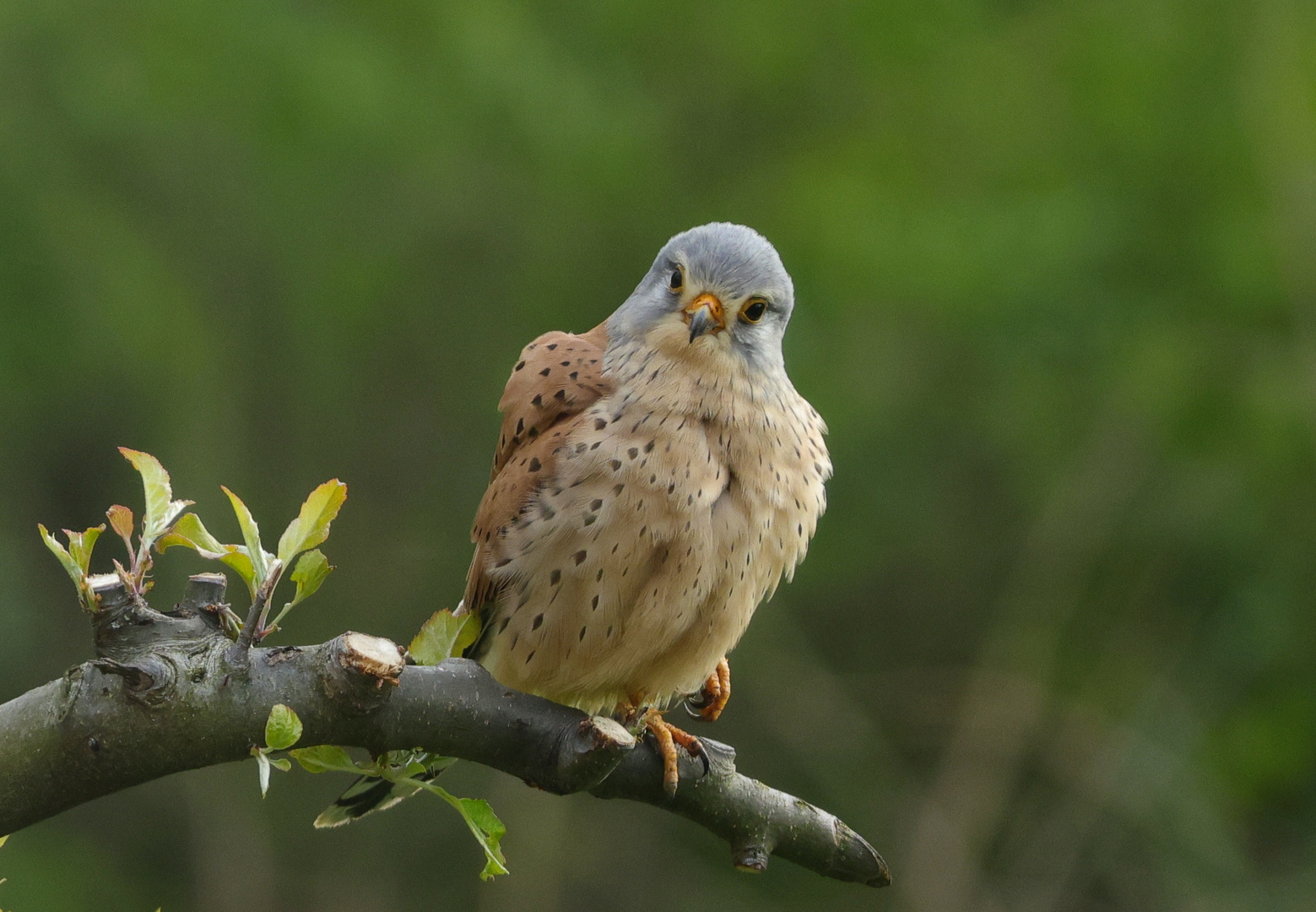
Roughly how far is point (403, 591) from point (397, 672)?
20.3ft

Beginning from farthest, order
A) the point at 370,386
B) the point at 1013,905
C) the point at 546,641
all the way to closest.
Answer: the point at 370,386 → the point at 1013,905 → the point at 546,641

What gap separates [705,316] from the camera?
303 cm

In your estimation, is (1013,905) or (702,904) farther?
(702,904)

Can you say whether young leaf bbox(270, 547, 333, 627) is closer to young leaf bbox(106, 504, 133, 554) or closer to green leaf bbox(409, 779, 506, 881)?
young leaf bbox(106, 504, 133, 554)

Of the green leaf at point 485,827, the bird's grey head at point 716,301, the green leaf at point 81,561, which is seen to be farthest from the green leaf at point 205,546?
the bird's grey head at point 716,301

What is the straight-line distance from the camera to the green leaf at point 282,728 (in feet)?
5.32

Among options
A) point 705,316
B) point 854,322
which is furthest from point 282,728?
point 854,322

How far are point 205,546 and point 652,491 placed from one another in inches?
44.8

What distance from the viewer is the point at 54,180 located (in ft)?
23.7

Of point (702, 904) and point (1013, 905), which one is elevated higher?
point (1013, 905)

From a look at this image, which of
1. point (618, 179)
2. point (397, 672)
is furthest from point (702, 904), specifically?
point (397, 672)

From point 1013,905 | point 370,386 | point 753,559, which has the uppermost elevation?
point 753,559

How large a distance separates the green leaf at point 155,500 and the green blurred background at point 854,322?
5.05 m

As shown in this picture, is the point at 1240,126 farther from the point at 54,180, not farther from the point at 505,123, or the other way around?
the point at 54,180
